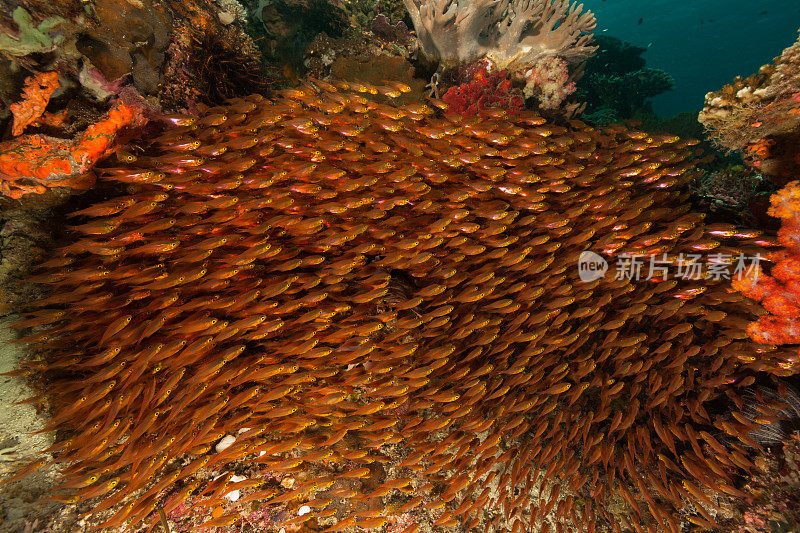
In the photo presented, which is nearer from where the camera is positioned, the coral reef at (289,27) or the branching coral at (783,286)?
the branching coral at (783,286)

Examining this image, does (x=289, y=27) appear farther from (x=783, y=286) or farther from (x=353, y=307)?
(x=783, y=286)

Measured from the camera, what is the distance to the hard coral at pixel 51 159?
3004 mm

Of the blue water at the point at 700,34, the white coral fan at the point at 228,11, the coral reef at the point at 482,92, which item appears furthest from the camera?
the blue water at the point at 700,34

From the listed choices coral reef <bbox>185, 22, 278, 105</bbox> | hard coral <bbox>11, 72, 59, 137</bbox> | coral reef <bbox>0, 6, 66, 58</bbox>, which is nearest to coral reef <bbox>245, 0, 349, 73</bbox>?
coral reef <bbox>185, 22, 278, 105</bbox>

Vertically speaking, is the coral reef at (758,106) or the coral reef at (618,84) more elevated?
the coral reef at (618,84)

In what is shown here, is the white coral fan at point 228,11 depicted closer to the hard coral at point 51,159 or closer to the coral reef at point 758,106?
the hard coral at point 51,159

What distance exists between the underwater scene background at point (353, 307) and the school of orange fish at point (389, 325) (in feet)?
0.11

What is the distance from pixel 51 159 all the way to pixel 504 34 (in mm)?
6765

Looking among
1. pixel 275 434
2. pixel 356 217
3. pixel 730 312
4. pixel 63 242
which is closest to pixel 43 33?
pixel 63 242

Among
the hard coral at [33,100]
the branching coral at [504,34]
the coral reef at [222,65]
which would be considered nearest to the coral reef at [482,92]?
the branching coral at [504,34]

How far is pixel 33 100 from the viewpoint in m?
3.09

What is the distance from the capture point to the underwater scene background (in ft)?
10.1

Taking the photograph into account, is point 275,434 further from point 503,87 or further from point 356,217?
point 503,87

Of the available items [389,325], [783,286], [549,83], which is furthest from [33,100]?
[783,286]
